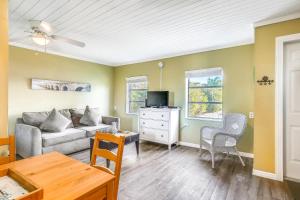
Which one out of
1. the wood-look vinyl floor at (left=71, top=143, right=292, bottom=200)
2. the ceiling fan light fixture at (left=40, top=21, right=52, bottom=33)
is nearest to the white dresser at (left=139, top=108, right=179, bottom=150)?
the wood-look vinyl floor at (left=71, top=143, right=292, bottom=200)

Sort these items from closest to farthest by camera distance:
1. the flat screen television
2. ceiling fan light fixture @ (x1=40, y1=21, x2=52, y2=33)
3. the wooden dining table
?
the wooden dining table → ceiling fan light fixture @ (x1=40, y1=21, x2=52, y2=33) → the flat screen television

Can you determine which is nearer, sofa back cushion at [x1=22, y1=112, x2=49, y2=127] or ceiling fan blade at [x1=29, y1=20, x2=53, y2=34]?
ceiling fan blade at [x1=29, y1=20, x2=53, y2=34]

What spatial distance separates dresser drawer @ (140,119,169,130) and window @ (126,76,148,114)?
1.03 meters

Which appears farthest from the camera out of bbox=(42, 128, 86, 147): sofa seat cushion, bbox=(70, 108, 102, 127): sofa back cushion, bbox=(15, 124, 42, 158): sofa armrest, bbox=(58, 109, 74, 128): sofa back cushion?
bbox=(70, 108, 102, 127): sofa back cushion

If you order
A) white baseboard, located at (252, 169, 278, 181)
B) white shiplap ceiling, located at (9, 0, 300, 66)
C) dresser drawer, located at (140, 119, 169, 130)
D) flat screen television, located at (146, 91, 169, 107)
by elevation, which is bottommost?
white baseboard, located at (252, 169, 278, 181)

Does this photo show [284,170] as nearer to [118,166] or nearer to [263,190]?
[263,190]

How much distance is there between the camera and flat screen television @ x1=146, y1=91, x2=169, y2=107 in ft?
15.0

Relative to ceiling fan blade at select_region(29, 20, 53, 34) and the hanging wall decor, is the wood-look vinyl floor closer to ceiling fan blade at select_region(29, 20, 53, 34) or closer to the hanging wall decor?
the hanging wall decor

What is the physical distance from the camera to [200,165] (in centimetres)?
313

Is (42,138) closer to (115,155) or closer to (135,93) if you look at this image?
(115,155)

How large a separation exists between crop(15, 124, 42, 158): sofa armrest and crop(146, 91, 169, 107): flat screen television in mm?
2763

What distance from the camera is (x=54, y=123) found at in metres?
3.68

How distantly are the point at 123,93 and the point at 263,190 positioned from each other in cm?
464

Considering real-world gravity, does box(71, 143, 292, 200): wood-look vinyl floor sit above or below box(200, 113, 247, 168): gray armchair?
below
